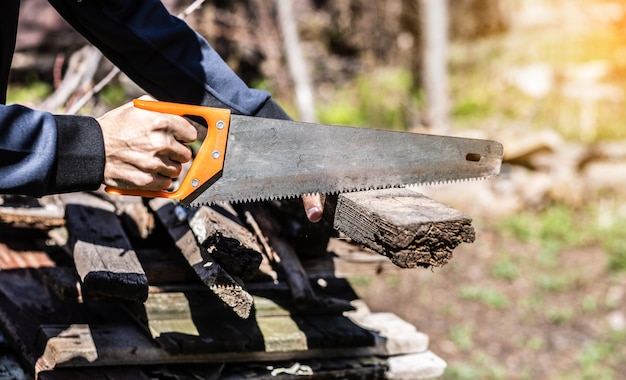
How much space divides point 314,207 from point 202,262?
443 mm

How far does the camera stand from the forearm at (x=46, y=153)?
2268mm

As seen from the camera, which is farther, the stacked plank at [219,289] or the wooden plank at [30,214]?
the wooden plank at [30,214]

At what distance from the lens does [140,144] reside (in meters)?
2.37

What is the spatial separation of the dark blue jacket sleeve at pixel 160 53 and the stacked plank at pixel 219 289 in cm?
46

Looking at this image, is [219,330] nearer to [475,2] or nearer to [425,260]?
[425,260]

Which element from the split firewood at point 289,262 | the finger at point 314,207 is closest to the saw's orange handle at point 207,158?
the finger at point 314,207

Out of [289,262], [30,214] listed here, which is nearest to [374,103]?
[30,214]

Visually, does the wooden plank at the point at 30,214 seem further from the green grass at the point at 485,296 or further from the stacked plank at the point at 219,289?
the green grass at the point at 485,296

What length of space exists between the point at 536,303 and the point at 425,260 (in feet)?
16.9

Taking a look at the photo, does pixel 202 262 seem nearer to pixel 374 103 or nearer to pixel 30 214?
pixel 30 214

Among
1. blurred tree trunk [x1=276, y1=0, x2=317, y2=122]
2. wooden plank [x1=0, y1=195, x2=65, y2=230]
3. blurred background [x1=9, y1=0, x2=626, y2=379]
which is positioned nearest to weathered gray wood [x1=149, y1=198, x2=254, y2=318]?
wooden plank [x1=0, y1=195, x2=65, y2=230]

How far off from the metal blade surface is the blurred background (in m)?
2.13

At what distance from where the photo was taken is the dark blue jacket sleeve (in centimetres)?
282

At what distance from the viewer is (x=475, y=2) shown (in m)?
15.7
